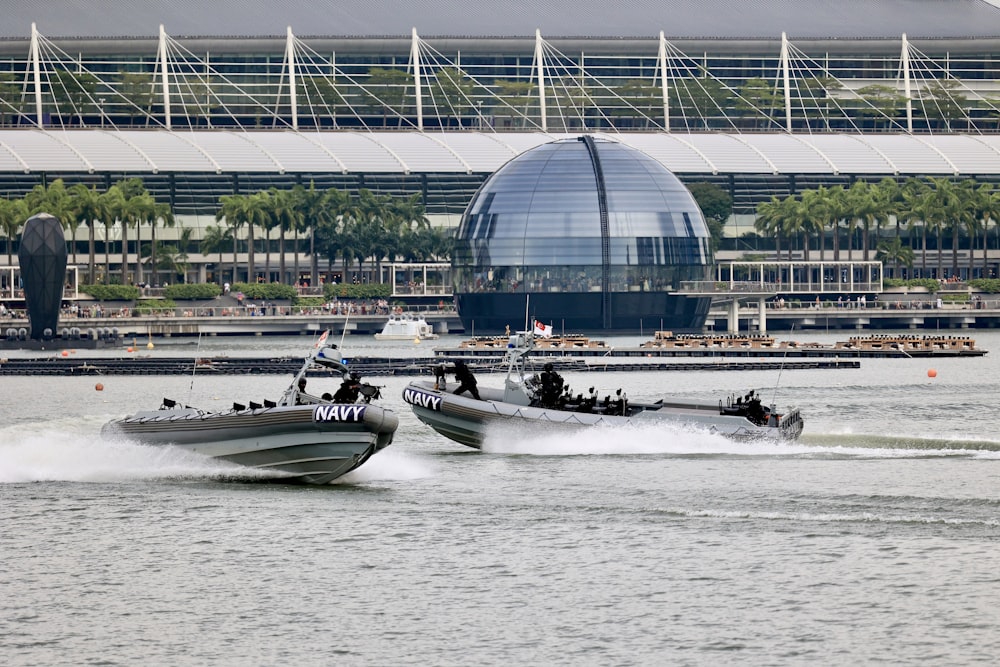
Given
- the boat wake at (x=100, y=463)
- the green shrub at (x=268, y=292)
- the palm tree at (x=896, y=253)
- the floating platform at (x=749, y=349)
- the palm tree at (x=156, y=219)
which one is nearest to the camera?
the boat wake at (x=100, y=463)

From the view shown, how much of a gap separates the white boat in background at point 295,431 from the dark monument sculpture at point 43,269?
76.0m

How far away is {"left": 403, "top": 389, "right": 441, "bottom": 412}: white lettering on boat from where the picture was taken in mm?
60594

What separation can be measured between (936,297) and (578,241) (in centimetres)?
4236

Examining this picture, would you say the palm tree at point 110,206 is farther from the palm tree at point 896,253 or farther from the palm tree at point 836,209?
the palm tree at point 896,253

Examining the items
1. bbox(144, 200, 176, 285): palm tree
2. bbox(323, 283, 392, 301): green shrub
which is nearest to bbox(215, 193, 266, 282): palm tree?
bbox(144, 200, 176, 285): palm tree

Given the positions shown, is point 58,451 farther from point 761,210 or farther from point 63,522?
point 761,210

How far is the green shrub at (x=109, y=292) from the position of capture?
16575cm

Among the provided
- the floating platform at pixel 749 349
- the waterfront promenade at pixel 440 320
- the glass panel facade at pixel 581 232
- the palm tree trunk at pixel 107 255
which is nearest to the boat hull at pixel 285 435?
the floating platform at pixel 749 349

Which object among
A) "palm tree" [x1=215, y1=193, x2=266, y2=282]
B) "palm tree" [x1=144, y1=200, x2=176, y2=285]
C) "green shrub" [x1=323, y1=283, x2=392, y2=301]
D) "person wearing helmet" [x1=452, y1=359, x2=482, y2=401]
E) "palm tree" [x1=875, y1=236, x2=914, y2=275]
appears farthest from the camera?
"palm tree" [x1=875, y1=236, x2=914, y2=275]

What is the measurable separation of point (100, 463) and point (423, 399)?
10421 mm

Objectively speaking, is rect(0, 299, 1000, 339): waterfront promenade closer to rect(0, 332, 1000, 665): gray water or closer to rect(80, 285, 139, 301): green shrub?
rect(80, 285, 139, 301): green shrub

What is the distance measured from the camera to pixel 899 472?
180ft

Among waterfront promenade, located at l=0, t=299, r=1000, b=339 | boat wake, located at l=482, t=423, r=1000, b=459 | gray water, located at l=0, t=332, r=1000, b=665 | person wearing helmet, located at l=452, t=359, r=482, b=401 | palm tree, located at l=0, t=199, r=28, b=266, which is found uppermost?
palm tree, located at l=0, t=199, r=28, b=266

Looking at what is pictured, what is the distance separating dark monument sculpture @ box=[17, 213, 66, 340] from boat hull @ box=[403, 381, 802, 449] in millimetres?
71493
